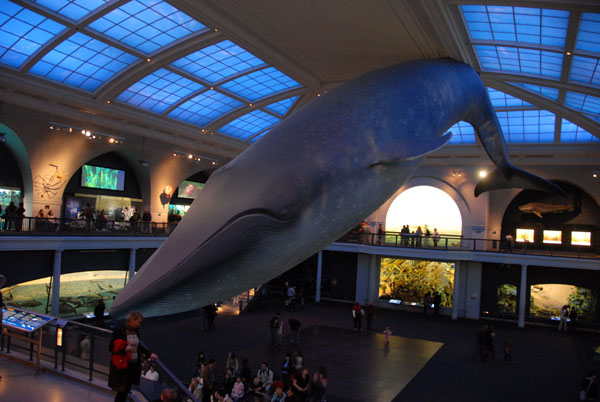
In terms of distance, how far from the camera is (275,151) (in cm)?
258

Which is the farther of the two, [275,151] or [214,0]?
[214,0]

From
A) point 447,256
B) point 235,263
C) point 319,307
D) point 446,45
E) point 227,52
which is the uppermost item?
point 227,52

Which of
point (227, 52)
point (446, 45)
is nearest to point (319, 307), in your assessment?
point (227, 52)

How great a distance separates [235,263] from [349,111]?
135 centimetres

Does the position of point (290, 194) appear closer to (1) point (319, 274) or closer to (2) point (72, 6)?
(2) point (72, 6)

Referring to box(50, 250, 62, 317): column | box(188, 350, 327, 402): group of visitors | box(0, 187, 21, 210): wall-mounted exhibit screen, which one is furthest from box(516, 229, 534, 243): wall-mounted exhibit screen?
box(0, 187, 21, 210): wall-mounted exhibit screen

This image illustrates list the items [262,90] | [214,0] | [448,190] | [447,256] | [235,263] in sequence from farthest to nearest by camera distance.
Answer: [448,190]
[447,256]
[262,90]
[214,0]
[235,263]

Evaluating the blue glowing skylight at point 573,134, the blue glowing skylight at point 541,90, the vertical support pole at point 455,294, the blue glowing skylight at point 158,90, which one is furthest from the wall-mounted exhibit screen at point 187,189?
the blue glowing skylight at point 573,134

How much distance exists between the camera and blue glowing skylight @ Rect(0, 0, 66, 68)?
1369 centimetres

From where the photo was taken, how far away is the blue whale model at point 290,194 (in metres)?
2.08

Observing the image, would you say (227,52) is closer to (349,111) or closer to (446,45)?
(446,45)

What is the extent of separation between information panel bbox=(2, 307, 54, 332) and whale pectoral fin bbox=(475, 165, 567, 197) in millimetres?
7516

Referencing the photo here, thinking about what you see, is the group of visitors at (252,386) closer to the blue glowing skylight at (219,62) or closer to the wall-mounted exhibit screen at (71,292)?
the wall-mounted exhibit screen at (71,292)

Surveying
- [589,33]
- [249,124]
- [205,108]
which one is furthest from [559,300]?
[205,108]
